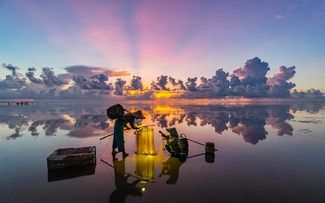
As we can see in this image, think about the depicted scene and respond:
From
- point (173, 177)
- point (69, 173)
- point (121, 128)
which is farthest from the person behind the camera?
point (121, 128)

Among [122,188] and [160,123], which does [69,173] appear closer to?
[122,188]

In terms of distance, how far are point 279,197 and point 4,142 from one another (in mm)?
18933

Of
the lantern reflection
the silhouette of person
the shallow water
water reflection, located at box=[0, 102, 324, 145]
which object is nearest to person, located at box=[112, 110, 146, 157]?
the lantern reflection

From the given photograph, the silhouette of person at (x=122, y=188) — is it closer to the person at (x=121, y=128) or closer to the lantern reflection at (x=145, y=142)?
the person at (x=121, y=128)

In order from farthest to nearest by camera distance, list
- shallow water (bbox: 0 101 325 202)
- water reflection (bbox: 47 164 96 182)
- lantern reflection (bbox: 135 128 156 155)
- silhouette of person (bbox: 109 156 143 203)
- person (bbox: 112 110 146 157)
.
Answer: person (bbox: 112 110 146 157) < lantern reflection (bbox: 135 128 156 155) < water reflection (bbox: 47 164 96 182) < shallow water (bbox: 0 101 325 202) < silhouette of person (bbox: 109 156 143 203)

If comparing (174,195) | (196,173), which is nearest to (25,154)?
(174,195)

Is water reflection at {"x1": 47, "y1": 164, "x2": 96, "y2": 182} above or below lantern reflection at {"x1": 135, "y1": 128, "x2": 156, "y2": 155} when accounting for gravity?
below

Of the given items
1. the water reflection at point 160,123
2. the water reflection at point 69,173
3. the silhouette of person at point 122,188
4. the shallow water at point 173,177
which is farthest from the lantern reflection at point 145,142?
the water reflection at point 160,123

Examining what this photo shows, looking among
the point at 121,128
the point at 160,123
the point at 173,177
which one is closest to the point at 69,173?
the point at 121,128

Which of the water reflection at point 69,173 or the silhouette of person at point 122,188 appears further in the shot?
the water reflection at point 69,173

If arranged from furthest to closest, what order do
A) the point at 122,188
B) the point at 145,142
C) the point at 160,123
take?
the point at 160,123
the point at 145,142
the point at 122,188

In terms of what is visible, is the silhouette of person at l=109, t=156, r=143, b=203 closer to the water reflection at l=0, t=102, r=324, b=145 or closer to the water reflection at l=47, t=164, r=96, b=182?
the water reflection at l=47, t=164, r=96, b=182

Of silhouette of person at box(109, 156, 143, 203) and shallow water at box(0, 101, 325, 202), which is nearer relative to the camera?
silhouette of person at box(109, 156, 143, 203)

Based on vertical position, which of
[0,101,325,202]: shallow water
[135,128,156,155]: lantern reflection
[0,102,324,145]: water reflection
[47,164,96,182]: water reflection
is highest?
[135,128,156,155]: lantern reflection
